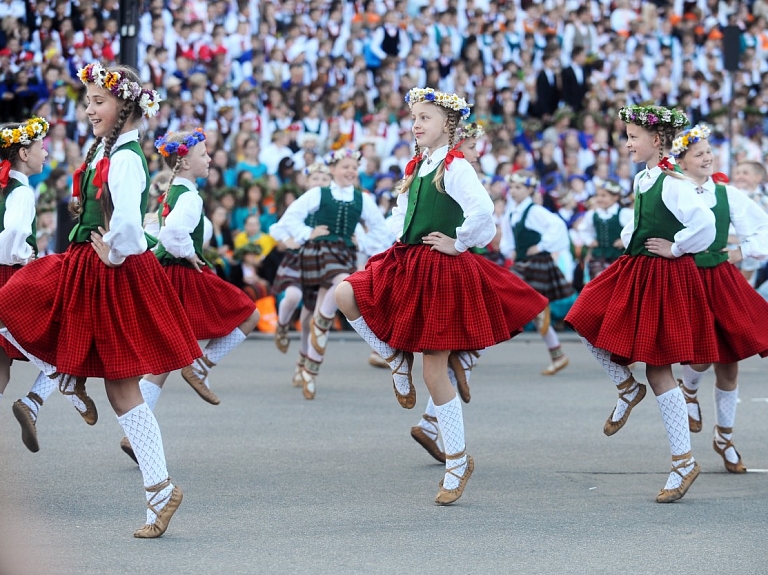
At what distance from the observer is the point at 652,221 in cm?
580

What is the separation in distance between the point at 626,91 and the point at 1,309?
52.1 ft

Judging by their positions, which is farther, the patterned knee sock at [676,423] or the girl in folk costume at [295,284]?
the girl in folk costume at [295,284]

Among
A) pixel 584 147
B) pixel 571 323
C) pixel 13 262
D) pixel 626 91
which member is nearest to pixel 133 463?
pixel 13 262

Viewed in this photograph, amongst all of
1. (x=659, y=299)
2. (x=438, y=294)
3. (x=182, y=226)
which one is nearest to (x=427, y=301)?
(x=438, y=294)

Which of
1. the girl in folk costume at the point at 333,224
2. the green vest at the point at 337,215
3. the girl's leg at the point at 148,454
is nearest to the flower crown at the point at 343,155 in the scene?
the girl in folk costume at the point at 333,224

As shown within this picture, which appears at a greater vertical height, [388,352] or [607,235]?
[388,352]

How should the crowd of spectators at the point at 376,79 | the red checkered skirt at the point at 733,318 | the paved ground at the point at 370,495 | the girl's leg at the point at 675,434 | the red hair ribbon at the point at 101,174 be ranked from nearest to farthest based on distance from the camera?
1. the paved ground at the point at 370,495
2. the red hair ribbon at the point at 101,174
3. the girl's leg at the point at 675,434
4. the red checkered skirt at the point at 733,318
5. the crowd of spectators at the point at 376,79

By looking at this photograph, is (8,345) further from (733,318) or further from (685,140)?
(685,140)

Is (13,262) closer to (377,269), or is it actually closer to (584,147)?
(377,269)

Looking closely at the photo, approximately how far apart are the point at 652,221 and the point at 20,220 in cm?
304

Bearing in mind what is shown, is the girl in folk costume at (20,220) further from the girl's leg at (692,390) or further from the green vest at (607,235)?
the green vest at (607,235)

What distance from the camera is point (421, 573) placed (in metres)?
4.37

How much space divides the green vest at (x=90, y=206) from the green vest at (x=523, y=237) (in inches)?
270

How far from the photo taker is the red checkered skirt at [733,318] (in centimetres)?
589
